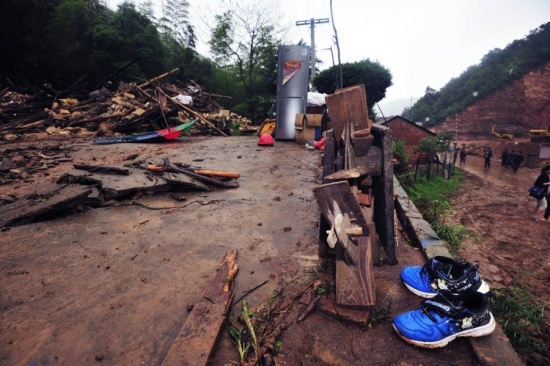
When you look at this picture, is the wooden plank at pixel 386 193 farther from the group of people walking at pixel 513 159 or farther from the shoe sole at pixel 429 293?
the group of people walking at pixel 513 159

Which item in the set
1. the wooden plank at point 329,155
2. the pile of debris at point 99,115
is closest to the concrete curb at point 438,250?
the wooden plank at point 329,155

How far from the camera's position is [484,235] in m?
9.05

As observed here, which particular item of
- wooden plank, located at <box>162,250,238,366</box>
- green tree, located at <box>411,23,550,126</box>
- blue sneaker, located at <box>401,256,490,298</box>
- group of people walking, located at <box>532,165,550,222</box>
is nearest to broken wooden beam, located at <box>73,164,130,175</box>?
wooden plank, located at <box>162,250,238,366</box>

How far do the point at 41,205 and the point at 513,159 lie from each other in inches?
1263

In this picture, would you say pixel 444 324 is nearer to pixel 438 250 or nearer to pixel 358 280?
pixel 358 280

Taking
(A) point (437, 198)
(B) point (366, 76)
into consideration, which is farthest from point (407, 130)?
(A) point (437, 198)

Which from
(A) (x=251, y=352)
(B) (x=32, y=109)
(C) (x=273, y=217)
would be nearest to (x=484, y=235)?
(C) (x=273, y=217)

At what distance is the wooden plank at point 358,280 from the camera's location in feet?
5.32

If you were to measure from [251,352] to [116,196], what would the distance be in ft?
10.4

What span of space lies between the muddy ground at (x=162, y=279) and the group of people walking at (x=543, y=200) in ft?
29.4

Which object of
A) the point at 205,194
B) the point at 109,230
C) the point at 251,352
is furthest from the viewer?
the point at 205,194

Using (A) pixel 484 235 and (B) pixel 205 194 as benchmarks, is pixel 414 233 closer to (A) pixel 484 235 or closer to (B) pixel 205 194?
(B) pixel 205 194

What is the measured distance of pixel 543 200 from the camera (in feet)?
30.5

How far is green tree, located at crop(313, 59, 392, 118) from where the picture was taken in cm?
1961
